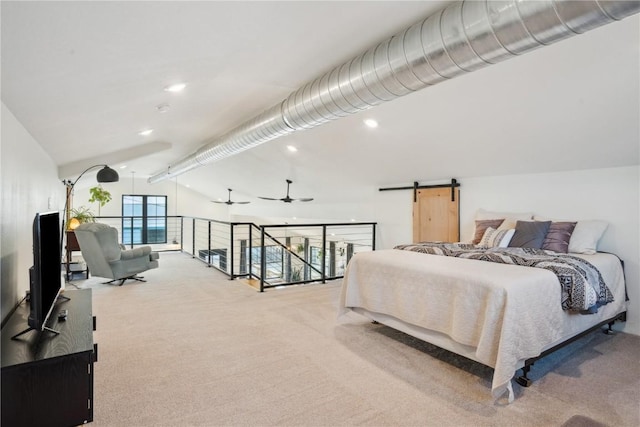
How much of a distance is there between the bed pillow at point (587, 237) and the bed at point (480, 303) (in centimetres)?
9

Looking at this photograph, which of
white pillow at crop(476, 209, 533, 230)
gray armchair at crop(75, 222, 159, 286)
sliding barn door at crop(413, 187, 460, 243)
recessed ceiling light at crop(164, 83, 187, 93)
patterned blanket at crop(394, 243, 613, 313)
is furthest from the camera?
sliding barn door at crop(413, 187, 460, 243)

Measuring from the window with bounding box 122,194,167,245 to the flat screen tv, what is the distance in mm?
9821

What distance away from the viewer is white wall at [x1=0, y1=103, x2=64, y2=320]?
2.02m

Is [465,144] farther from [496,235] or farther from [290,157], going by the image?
[290,157]

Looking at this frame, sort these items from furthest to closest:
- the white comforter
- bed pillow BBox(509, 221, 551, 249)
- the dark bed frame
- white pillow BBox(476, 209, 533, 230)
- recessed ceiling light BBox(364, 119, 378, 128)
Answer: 1. recessed ceiling light BBox(364, 119, 378, 128)
2. white pillow BBox(476, 209, 533, 230)
3. bed pillow BBox(509, 221, 551, 249)
4. the dark bed frame
5. the white comforter

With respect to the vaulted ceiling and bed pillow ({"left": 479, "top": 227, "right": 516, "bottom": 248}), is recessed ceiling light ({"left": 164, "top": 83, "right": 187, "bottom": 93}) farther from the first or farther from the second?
bed pillow ({"left": 479, "top": 227, "right": 516, "bottom": 248})

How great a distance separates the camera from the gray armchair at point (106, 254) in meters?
4.92

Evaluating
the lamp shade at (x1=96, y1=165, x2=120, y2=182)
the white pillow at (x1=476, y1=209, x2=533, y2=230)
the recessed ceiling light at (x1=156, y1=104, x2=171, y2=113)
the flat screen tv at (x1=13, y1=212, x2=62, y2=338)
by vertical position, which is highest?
the recessed ceiling light at (x1=156, y1=104, x2=171, y2=113)

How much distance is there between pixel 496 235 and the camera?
155 inches

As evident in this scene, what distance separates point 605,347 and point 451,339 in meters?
1.66

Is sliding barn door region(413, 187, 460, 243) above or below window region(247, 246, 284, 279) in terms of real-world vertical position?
above

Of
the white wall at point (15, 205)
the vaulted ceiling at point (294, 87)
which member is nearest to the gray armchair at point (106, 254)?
the vaulted ceiling at point (294, 87)

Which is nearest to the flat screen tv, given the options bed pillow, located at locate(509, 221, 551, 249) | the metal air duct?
the metal air duct

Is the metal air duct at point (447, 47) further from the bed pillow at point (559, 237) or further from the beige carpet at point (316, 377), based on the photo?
the bed pillow at point (559, 237)
